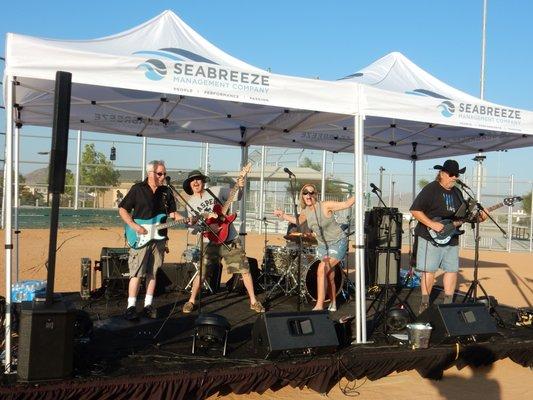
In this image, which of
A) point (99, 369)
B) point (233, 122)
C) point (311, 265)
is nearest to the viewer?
point (99, 369)

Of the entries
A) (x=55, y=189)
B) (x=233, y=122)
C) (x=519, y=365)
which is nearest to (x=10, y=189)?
(x=55, y=189)

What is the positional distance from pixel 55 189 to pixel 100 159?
52.8ft

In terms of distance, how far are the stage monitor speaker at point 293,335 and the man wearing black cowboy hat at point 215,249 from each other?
5.86 feet

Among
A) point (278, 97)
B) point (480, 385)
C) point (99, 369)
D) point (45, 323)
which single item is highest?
point (278, 97)

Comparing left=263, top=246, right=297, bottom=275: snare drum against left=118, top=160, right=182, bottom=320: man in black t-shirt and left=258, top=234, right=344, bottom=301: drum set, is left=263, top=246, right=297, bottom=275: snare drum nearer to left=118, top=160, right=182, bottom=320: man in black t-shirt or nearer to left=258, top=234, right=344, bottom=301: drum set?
left=258, top=234, right=344, bottom=301: drum set

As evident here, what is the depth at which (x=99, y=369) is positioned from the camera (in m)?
4.61

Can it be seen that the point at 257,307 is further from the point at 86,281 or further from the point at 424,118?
the point at 424,118

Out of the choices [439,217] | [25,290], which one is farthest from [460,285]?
[25,290]

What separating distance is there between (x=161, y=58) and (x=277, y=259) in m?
4.18

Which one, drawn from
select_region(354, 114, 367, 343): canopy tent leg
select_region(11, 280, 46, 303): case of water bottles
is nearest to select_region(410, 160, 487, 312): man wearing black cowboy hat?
select_region(354, 114, 367, 343): canopy tent leg

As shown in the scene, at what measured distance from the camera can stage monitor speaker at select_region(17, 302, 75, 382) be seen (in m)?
4.18

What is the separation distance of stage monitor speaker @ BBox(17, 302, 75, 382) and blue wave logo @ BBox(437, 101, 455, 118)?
4288 millimetres

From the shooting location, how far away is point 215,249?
7.32 meters

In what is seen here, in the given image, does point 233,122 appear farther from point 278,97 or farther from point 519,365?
point 519,365
